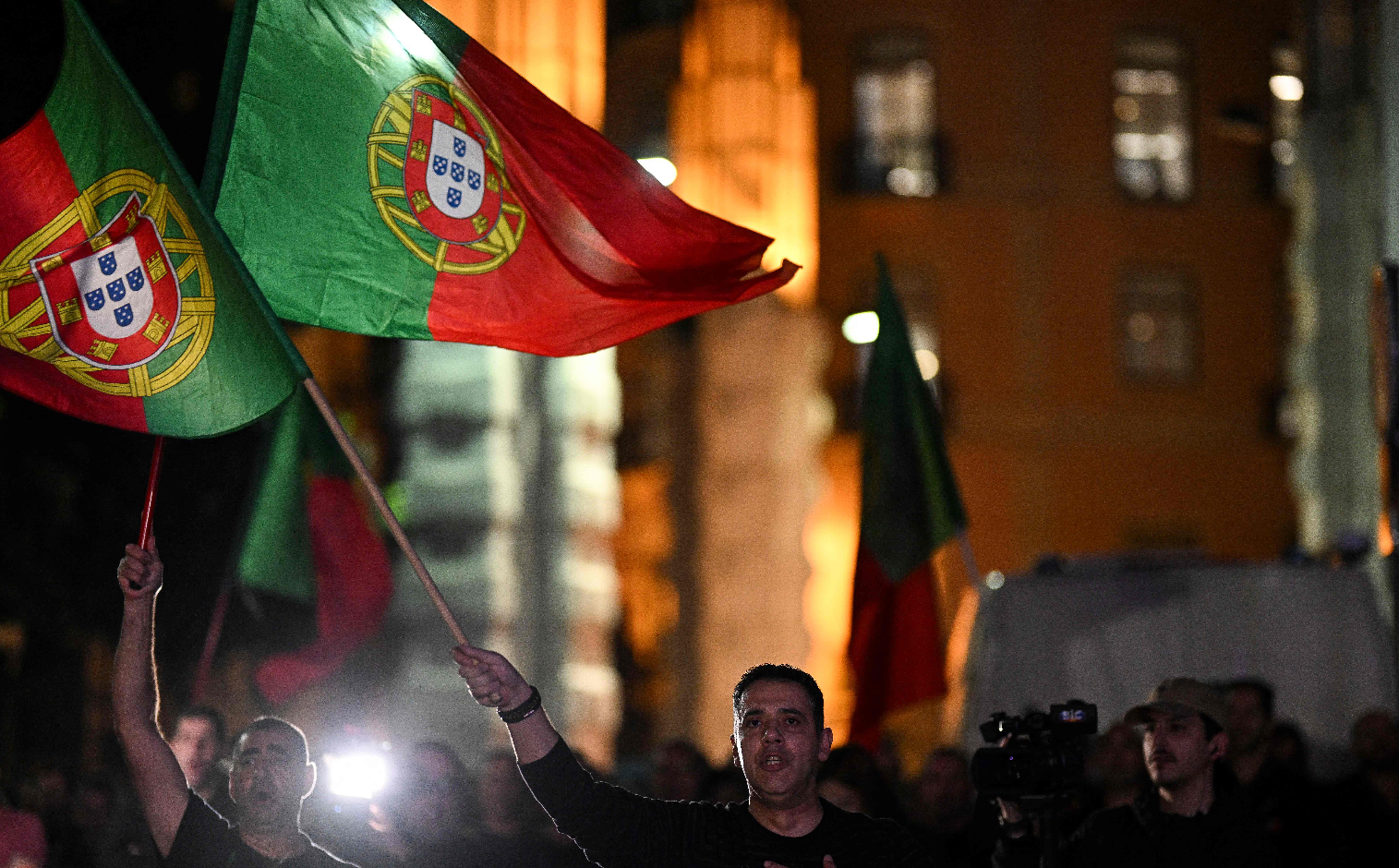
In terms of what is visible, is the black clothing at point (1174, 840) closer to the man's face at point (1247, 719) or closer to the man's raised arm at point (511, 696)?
the man's face at point (1247, 719)

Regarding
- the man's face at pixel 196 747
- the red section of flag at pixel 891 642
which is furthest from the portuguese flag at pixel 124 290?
the red section of flag at pixel 891 642

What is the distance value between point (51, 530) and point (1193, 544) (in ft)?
65.1

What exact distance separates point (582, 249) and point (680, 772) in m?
4.11

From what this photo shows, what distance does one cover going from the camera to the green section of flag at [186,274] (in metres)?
6.40

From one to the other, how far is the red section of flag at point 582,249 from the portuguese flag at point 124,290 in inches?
33.5

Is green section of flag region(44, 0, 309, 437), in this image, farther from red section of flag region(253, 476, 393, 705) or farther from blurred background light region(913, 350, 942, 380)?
blurred background light region(913, 350, 942, 380)

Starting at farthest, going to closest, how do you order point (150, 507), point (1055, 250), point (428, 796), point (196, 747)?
point (1055, 250) → point (428, 796) → point (196, 747) → point (150, 507)

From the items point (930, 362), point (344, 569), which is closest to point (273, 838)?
point (344, 569)

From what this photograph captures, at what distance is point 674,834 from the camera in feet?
18.1

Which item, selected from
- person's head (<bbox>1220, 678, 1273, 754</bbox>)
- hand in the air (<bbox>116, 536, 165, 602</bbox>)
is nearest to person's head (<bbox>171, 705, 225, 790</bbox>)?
hand in the air (<bbox>116, 536, 165, 602</bbox>)

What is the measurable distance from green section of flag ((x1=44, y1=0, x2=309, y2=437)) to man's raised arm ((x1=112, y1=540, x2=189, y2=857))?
0.65 meters

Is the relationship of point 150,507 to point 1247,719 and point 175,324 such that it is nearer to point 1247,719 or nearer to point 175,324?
point 175,324

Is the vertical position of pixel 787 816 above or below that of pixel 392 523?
below

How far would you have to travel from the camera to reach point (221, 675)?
25578mm
